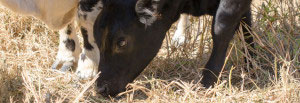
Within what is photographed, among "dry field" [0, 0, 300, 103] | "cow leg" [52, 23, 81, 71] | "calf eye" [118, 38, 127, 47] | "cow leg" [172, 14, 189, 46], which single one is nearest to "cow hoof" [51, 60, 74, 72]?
"cow leg" [52, 23, 81, 71]

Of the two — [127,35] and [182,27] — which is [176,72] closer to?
[127,35]

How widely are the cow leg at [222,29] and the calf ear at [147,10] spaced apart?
51 cm

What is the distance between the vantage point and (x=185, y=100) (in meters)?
3.81

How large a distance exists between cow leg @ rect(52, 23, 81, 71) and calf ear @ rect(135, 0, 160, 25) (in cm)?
145

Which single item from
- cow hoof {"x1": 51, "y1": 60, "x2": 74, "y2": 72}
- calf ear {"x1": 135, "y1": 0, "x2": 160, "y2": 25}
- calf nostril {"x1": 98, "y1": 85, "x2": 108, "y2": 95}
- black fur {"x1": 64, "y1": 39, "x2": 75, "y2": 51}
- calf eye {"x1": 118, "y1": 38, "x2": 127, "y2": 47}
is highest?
calf ear {"x1": 135, "y1": 0, "x2": 160, "y2": 25}

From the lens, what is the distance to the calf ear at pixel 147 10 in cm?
377

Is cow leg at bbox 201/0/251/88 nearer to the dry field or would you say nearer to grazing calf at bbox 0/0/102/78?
the dry field

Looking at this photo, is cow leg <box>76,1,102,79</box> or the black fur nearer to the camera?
cow leg <box>76,1,102,79</box>

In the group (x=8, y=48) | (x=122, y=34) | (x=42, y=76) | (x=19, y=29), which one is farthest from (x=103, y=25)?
(x=19, y=29)

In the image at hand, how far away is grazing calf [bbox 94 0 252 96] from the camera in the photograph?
3.84 metres

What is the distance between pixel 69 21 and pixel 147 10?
3.95 ft

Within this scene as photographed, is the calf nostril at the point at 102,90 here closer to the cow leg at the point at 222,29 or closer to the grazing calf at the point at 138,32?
the grazing calf at the point at 138,32

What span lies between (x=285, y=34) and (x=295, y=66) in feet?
3.04

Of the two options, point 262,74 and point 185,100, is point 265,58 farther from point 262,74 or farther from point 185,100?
point 185,100
